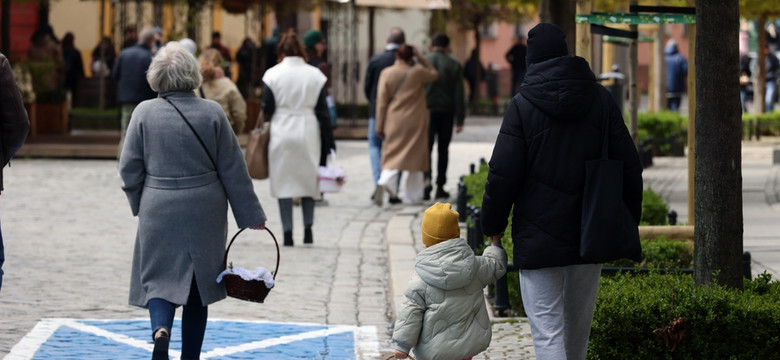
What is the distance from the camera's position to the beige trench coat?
15352 millimetres

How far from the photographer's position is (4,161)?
703 centimetres

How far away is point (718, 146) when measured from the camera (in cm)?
673

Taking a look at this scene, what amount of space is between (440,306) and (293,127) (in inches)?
267

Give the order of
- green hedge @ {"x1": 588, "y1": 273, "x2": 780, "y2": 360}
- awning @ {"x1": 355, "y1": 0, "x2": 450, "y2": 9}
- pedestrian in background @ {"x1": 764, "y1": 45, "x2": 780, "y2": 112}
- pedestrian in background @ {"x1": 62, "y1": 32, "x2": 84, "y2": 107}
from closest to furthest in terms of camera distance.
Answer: green hedge @ {"x1": 588, "y1": 273, "x2": 780, "y2": 360}, awning @ {"x1": 355, "y1": 0, "x2": 450, "y2": 9}, pedestrian in background @ {"x1": 62, "y1": 32, "x2": 84, "y2": 107}, pedestrian in background @ {"x1": 764, "y1": 45, "x2": 780, "y2": 112}

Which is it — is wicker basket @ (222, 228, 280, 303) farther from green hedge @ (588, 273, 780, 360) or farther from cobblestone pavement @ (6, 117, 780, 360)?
green hedge @ (588, 273, 780, 360)

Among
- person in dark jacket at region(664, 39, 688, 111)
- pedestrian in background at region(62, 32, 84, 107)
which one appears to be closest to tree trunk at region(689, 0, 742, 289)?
person in dark jacket at region(664, 39, 688, 111)

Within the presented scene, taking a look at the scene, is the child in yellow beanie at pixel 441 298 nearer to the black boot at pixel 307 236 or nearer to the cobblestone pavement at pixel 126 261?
the cobblestone pavement at pixel 126 261

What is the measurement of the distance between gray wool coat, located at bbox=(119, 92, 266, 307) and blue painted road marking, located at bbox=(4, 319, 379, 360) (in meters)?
0.93

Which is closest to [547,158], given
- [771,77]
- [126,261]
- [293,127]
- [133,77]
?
[126,261]

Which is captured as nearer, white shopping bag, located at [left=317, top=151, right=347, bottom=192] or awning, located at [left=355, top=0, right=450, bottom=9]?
white shopping bag, located at [left=317, top=151, right=347, bottom=192]

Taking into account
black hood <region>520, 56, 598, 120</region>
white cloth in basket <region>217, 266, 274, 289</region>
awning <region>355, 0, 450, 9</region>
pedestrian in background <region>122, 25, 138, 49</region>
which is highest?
awning <region>355, 0, 450, 9</region>

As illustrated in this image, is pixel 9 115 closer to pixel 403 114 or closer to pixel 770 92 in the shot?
pixel 403 114

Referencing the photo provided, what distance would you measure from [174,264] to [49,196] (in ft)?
32.5

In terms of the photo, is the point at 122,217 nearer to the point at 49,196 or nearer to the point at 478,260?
the point at 49,196
